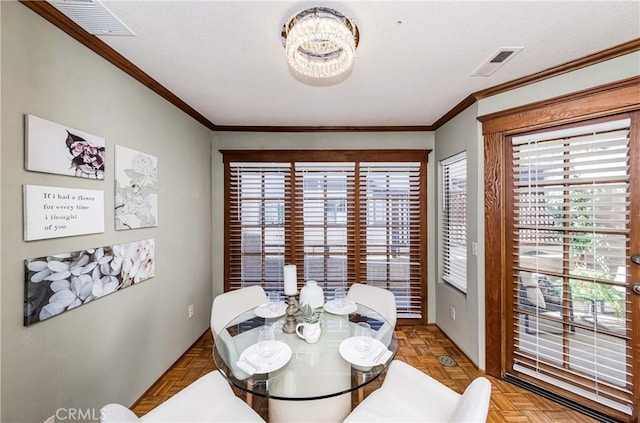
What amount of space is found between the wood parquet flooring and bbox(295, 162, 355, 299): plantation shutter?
1054mm

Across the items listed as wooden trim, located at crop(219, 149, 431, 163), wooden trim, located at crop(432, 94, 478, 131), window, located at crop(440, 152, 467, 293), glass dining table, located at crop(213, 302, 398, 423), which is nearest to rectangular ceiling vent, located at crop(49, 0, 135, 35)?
wooden trim, located at crop(219, 149, 431, 163)

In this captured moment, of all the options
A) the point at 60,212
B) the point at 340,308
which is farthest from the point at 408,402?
the point at 60,212

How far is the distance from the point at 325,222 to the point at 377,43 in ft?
6.91

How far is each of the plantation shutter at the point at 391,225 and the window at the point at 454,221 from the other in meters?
0.29

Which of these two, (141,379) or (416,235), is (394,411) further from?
(416,235)

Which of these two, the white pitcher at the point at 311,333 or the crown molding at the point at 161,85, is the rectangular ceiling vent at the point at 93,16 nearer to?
the crown molding at the point at 161,85

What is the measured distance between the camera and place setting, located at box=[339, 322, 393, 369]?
138 cm

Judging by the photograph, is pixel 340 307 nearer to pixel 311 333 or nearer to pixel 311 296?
pixel 311 296

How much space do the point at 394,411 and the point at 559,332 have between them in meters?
1.61

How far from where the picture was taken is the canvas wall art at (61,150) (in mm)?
1264

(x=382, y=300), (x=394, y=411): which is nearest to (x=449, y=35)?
(x=382, y=300)

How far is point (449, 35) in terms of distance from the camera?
5.02 feet

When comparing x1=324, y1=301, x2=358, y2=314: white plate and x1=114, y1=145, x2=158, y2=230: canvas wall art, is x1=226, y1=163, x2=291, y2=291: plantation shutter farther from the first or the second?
x1=324, y1=301, x2=358, y2=314: white plate

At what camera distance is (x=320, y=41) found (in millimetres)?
→ 1386
